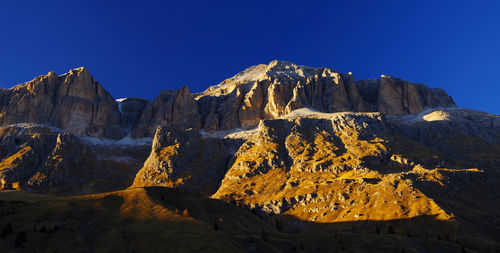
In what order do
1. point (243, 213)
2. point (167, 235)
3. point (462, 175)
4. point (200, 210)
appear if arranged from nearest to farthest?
point (167, 235) → point (200, 210) → point (243, 213) → point (462, 175)

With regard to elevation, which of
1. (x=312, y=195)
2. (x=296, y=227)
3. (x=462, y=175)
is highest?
(x=462, y=175)

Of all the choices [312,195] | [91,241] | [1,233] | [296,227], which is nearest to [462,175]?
[312,195]

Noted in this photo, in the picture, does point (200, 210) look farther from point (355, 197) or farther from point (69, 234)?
point (355, 197)

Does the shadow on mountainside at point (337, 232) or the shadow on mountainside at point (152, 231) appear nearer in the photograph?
the shadow on mountainside at point (152, 231)

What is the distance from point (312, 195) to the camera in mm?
174375

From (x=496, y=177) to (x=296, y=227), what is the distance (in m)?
120

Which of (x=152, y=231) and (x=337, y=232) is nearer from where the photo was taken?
(x=152, y=231)

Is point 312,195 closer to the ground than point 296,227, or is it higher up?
higher up

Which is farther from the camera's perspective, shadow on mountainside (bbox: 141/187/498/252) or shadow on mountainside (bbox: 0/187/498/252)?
shadow on mountainside (bbox: 141/187/498/252)

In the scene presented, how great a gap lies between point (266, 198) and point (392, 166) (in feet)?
270

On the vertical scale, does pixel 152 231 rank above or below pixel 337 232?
above

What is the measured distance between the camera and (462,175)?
170m

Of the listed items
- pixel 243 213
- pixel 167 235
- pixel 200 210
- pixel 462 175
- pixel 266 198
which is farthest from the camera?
pixel 266 198

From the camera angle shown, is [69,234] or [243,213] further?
[243,213]
